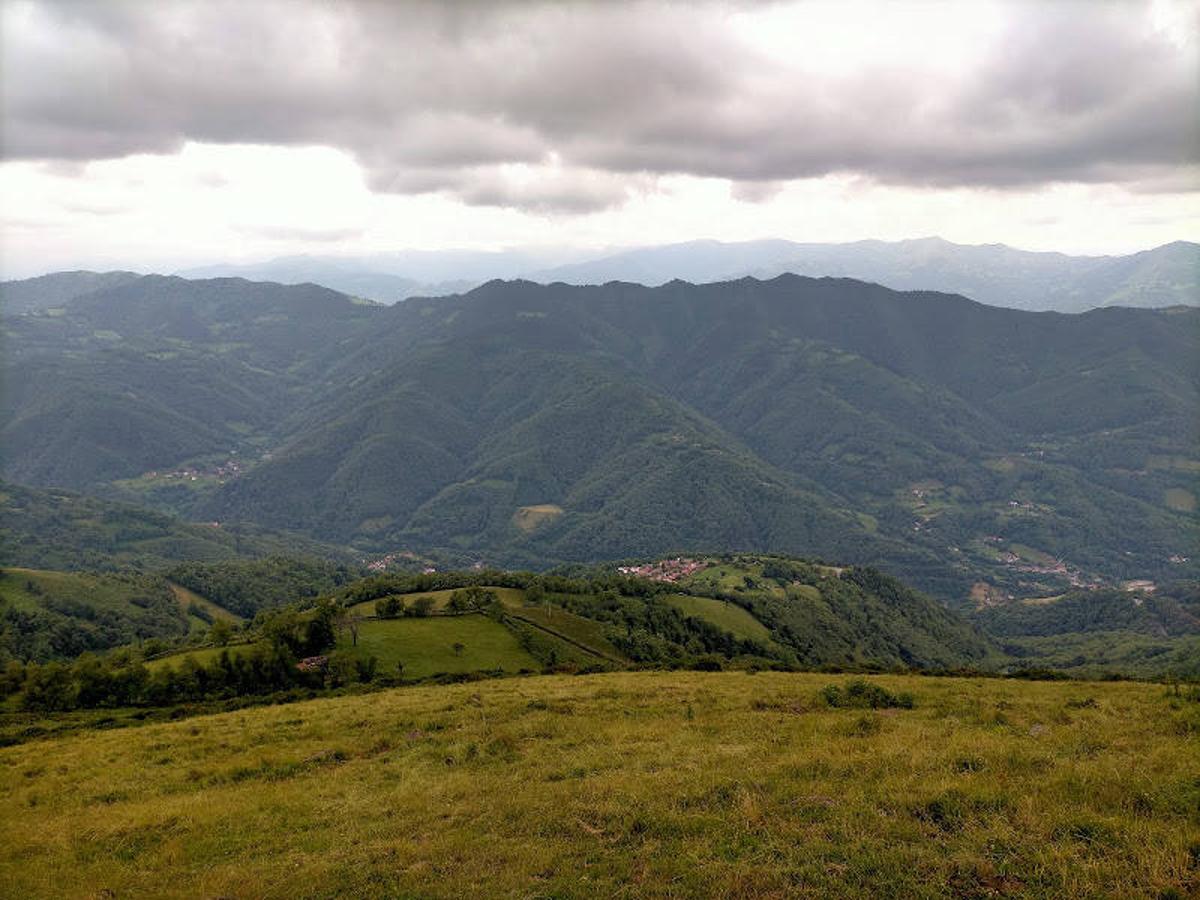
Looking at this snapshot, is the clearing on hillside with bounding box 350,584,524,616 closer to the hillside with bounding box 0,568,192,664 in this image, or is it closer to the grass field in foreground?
the grass field in foreground

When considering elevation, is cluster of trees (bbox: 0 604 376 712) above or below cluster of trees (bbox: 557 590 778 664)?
above

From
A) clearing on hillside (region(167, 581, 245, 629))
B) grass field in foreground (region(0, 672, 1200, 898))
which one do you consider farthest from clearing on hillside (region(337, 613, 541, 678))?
clearing on hillside (region(167, 581, 245, 629))

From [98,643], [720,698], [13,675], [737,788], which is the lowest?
[98,643]

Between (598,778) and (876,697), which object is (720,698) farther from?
(598,778)

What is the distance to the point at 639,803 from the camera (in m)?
19.5

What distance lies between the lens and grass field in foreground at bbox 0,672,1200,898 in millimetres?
15078

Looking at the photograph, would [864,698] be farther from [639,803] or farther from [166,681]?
[166,681]

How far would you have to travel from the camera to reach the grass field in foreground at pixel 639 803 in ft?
49.5

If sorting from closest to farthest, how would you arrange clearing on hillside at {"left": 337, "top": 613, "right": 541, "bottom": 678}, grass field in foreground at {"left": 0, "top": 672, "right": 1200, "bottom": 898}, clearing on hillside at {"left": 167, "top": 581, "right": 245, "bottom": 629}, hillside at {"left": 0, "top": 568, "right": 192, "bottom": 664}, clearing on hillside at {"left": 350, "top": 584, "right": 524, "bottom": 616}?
grass field in foreground at {"left": 0, "top": 672, "right": 1200, "bottom": 898}
clearing on hillside at {"left": 337, "top": 613, "right": 541, "bottom": 678}
clearing on hillside at {"left": 350, "top": 584, "right": 524, "bottom": 616}
hillside at {"left": 0, "top": 568, "right": 192, "bottom": 664}
clearing on hillside at {"left": 167, "top": 581, "right": 245, "bottom": 629}

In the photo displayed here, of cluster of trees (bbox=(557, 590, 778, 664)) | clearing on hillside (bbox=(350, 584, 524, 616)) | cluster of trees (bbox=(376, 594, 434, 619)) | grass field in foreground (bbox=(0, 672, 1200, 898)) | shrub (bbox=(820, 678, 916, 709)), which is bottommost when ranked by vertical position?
cluster of trees (bbox=(557, 590, 778, 664))

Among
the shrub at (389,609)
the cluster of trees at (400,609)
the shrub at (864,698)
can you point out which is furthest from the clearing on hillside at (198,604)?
the shrub at (864,698)

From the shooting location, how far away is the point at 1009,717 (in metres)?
→ 26.9

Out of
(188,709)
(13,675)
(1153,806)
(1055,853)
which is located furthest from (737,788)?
(13,675)

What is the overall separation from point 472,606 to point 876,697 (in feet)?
227
